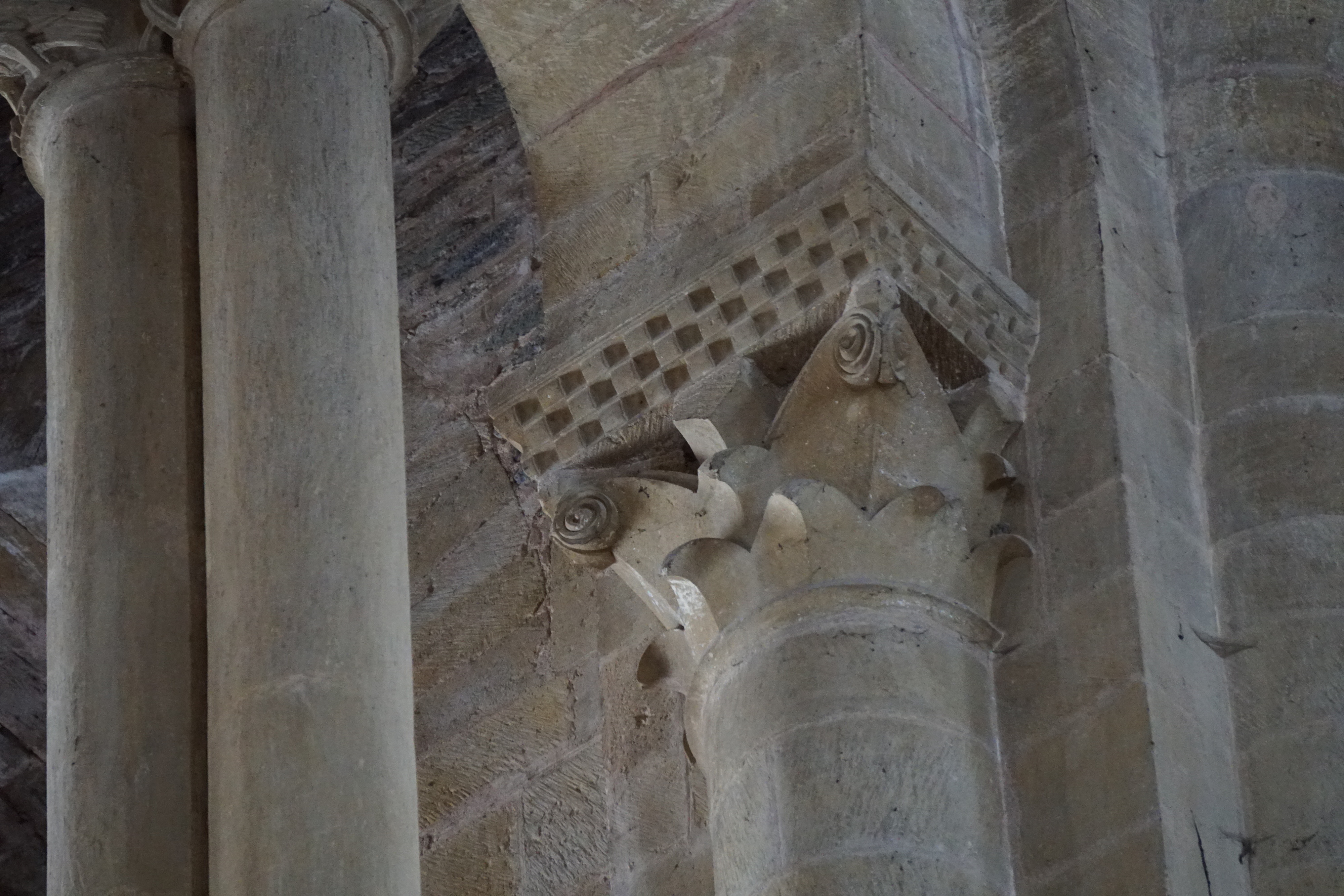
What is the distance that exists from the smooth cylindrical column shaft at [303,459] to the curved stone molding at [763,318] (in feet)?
1.40

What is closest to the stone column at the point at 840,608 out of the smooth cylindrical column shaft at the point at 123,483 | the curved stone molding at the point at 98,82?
the smooth cylindrical column shaft at the point at 123,483

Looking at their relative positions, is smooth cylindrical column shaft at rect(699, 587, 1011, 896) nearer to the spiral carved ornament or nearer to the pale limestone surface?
the pale limestone surface

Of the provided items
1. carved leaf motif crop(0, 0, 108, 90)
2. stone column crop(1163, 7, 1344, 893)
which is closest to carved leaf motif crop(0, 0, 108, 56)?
carved leaf motif crop(0, 0, 108, 90)

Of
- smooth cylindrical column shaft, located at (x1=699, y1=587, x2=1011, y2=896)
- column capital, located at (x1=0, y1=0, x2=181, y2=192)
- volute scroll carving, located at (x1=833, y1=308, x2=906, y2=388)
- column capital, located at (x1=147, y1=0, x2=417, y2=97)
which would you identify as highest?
column capital, located at (x1=0, y1=0, x2=181, y2=192)

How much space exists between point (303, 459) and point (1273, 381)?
1677mm

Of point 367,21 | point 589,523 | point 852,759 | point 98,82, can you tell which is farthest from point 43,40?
point 852,759

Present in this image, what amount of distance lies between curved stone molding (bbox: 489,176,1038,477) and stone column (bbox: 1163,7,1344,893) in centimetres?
39

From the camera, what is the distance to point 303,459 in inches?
186

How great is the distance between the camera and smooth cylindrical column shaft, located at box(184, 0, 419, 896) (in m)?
4.44

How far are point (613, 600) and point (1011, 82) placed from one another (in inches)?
47.1

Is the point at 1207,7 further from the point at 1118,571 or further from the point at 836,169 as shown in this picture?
the point at 1118,571

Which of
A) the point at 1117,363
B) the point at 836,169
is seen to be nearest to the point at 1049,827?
the point at 1117,363

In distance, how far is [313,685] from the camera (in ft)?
14.8

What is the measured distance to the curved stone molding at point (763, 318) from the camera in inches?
199
